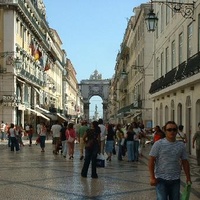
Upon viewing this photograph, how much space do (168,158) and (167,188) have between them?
37 centimetres

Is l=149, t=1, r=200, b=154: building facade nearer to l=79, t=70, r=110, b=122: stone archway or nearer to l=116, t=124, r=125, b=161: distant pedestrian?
l=116, t=124, r=125, b=161: distant pedestrian

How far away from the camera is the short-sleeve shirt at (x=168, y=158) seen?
5762 mm

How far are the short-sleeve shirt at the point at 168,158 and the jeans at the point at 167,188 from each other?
0.05 meters

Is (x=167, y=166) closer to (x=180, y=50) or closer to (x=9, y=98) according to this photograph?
(x=180, y=50)

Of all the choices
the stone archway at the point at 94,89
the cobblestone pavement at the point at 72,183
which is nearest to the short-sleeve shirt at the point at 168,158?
the cobblestone pavement at the point at 72,183

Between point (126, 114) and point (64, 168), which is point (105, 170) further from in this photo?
point (126, 114)

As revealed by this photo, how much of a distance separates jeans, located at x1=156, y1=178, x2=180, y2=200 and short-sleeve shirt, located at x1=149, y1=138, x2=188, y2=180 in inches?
2.0

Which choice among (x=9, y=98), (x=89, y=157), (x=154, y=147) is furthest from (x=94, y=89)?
(x=154, y=147)

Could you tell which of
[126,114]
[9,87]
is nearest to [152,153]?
[9,87]

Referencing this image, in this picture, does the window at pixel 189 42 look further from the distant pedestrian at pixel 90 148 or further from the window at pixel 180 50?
the distant pedestrian at pixel 90 148

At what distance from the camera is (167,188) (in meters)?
5.80

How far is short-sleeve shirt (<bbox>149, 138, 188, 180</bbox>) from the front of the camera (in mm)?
5762

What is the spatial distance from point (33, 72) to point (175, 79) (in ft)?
106

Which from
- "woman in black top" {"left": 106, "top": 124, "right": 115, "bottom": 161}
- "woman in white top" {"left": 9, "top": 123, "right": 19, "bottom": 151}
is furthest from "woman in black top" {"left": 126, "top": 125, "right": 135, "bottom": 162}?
"woman in white top" {"left": 9, "top": 123, "right": 19, "bottom": 151}
